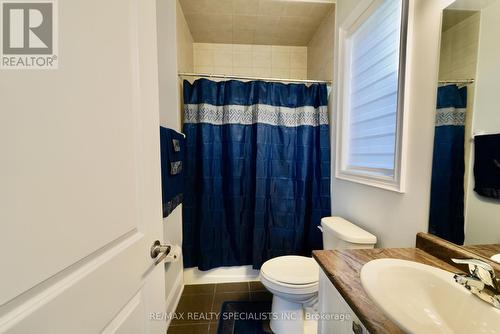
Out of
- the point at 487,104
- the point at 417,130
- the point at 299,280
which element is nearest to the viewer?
the point at 487,104

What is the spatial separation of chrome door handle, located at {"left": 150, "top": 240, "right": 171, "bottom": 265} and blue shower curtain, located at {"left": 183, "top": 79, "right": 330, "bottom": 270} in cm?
103

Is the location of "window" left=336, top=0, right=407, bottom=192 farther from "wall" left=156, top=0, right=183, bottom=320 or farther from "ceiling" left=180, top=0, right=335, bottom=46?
"wall" left=156, top=0, right=183, bottom=320

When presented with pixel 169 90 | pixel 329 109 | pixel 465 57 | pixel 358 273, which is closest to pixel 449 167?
pixel 465 57

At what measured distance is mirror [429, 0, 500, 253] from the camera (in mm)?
689

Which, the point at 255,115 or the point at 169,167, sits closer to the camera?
the point at 169,167

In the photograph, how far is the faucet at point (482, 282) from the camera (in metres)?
0.57

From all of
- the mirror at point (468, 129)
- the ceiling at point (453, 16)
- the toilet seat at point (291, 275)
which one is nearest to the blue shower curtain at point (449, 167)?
the mirror at point (468, 129)

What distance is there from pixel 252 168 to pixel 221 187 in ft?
1.08

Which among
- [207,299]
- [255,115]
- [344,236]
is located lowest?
[207,299]

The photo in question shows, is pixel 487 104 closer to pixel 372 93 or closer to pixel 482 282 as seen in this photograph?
pixel 482 282

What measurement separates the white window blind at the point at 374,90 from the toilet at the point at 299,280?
411 mm

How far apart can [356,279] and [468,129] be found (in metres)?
0.69

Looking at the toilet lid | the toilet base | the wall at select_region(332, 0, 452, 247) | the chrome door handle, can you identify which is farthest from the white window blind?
the chrome door handle

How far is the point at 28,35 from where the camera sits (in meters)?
0.40
